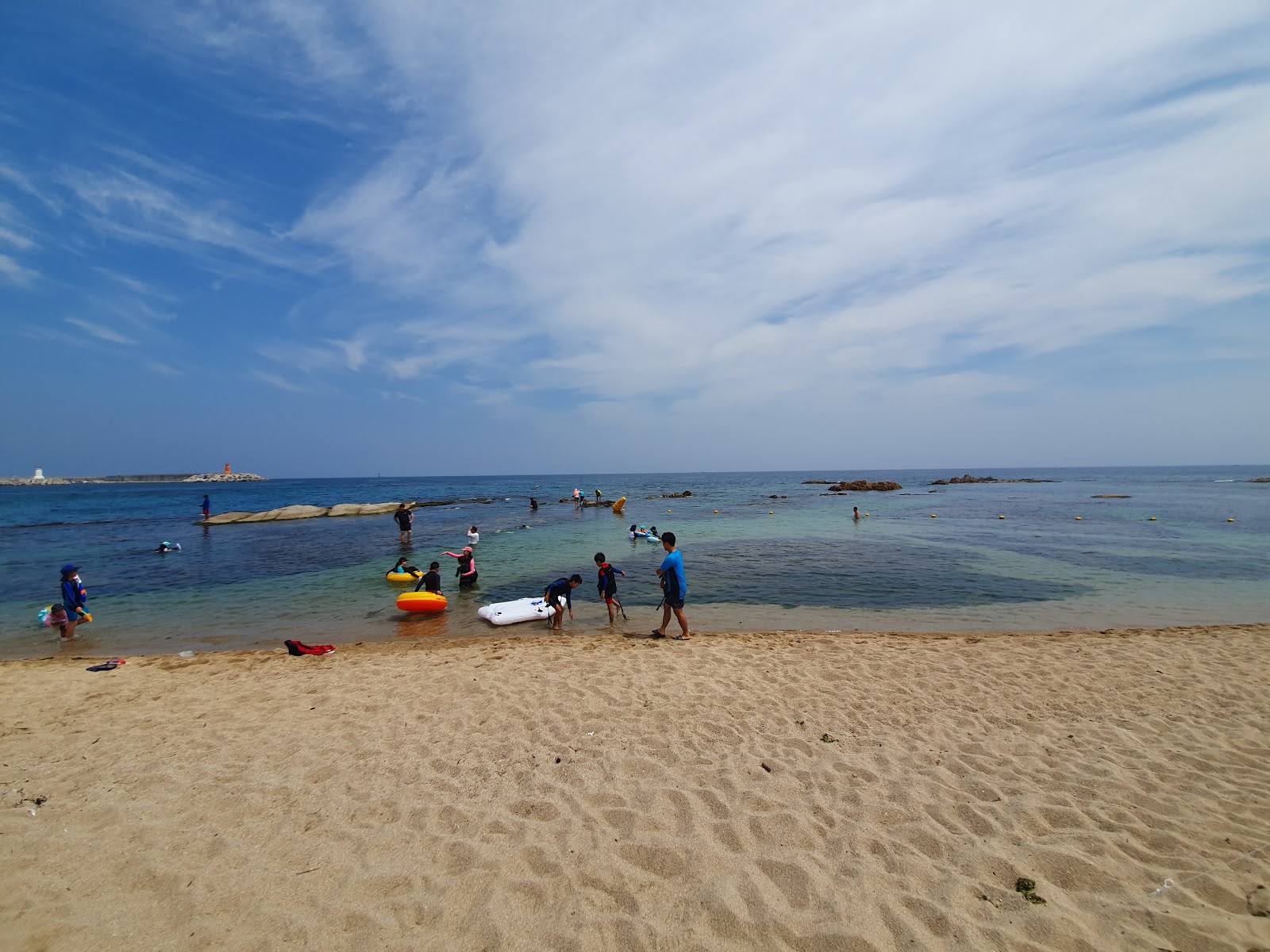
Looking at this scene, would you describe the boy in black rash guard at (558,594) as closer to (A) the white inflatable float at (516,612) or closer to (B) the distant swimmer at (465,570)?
(A) the white inflatable float at (516,612)

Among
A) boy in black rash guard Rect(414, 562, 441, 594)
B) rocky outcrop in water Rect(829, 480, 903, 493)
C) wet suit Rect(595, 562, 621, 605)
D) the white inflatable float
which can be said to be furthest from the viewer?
rocky outcrop in water Rect(829, 480, 903, 493)

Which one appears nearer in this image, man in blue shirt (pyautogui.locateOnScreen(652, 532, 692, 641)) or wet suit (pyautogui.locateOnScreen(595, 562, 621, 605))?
man in blue shirt (pyautogui.locateOnScreen(652, 532, 692, 641))

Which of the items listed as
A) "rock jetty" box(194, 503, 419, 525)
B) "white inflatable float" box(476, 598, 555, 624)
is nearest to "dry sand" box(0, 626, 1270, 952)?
"white inflatable float" box(476, 598, 555, 624)

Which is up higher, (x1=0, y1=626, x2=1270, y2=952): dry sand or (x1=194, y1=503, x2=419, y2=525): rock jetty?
(x1=194, y1=503, x2=419, y2=525): rock jetty

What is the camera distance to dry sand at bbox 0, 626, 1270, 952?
3350 millimetres

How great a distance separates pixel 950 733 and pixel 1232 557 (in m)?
20.3

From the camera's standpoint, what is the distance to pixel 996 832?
4.04 metres

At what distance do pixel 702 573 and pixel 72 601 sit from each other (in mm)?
14663

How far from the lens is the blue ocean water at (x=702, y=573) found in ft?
37.7

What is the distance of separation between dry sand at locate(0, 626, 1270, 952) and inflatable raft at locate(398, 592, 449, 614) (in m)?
4.84

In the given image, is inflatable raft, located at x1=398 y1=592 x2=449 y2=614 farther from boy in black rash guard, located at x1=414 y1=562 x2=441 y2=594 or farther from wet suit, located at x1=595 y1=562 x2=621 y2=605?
wet suit, located at x1=595 y1=562 x2=621 y2=605

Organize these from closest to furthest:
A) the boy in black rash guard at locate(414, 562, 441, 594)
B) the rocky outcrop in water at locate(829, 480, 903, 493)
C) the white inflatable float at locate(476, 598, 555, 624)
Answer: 1. the white inflatable float at locate(476, 598, 555, 624)
2. the boy in black rash guard at locate(414, 562, 441, 594)
3. the rocky outcrop in water at locate(829, 480, 903, 493)

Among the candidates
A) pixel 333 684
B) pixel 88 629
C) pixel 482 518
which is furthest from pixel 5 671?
pixel 482 518

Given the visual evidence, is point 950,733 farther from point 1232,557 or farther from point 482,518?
point 482,518
